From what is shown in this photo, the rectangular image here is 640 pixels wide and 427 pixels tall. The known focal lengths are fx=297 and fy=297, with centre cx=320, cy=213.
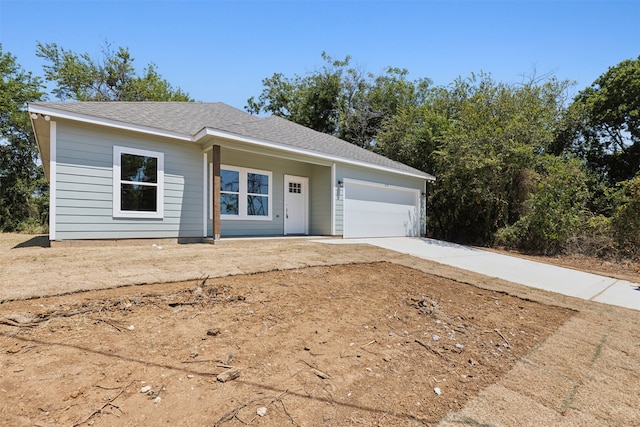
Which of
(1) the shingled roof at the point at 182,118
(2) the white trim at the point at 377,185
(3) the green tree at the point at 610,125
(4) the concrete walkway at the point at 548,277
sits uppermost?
(3) the green tree at the point at 610,125

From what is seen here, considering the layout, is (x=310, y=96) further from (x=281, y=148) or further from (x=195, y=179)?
(x=195, y=179)

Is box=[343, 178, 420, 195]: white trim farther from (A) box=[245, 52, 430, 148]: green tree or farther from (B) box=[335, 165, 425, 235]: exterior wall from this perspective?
(A) box=[245, 52, 430, 148]: green tree

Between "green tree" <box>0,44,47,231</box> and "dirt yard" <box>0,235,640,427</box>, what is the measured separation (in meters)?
17.2

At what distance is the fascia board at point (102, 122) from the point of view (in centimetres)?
611

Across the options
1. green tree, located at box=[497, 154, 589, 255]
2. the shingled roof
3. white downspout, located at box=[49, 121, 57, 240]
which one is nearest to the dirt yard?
white downspout, located at box=[49, 121, 57, 240]

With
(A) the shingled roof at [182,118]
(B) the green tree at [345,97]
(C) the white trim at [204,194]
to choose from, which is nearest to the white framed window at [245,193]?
(C) the white trim at [204,194]

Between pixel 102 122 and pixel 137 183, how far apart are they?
4.97 feet

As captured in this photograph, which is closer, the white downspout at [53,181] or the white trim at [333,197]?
the white downspout at [53,181]

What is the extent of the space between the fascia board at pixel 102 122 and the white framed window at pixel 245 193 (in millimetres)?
1774

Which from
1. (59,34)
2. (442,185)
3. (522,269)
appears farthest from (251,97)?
(522,269)

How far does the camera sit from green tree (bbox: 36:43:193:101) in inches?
805

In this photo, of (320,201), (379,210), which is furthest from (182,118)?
(379,210)

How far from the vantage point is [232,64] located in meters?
12.2

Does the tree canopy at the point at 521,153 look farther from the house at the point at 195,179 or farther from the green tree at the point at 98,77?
the green tree at the point at 98,77
